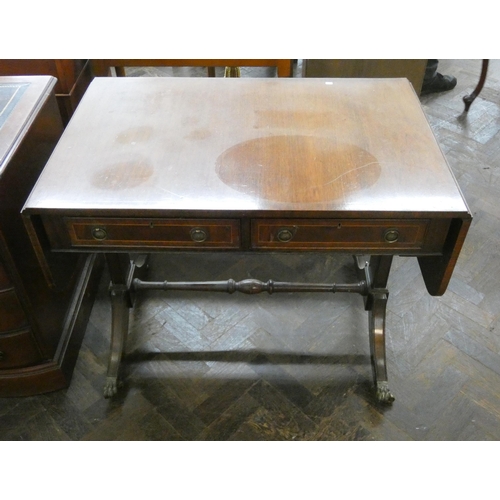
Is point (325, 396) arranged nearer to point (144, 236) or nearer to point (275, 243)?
point (275, 243)

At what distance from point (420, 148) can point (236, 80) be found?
1.90ft

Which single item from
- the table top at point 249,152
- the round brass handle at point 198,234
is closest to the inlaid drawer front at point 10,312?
the table top at point 249,152

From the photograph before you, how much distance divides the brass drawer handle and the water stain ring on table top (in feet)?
0.24

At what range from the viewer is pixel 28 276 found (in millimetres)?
1421

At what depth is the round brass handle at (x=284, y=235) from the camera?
1.18 m

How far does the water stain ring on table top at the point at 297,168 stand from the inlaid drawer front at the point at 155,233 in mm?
110

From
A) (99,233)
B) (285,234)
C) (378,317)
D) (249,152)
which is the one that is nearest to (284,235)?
(285,234)

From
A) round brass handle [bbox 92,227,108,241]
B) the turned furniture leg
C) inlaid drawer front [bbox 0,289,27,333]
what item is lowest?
the turned furniture leg

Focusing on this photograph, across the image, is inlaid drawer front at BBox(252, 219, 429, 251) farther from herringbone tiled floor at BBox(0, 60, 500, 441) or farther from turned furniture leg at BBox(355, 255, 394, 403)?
herringbone tiled floor at BBox(0, 60, 500, 441)

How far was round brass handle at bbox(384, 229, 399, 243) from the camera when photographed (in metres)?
1.17

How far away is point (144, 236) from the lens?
1.21 m

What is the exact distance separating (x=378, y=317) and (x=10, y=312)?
1106 millimetres

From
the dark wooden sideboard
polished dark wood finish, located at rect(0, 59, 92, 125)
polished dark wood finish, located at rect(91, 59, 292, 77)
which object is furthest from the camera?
polished dark wood finish, located at rect(91, 59, 292, 77)

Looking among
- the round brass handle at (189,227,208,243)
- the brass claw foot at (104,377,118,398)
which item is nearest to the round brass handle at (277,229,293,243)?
the round brass handle at (189,227,208,243)
